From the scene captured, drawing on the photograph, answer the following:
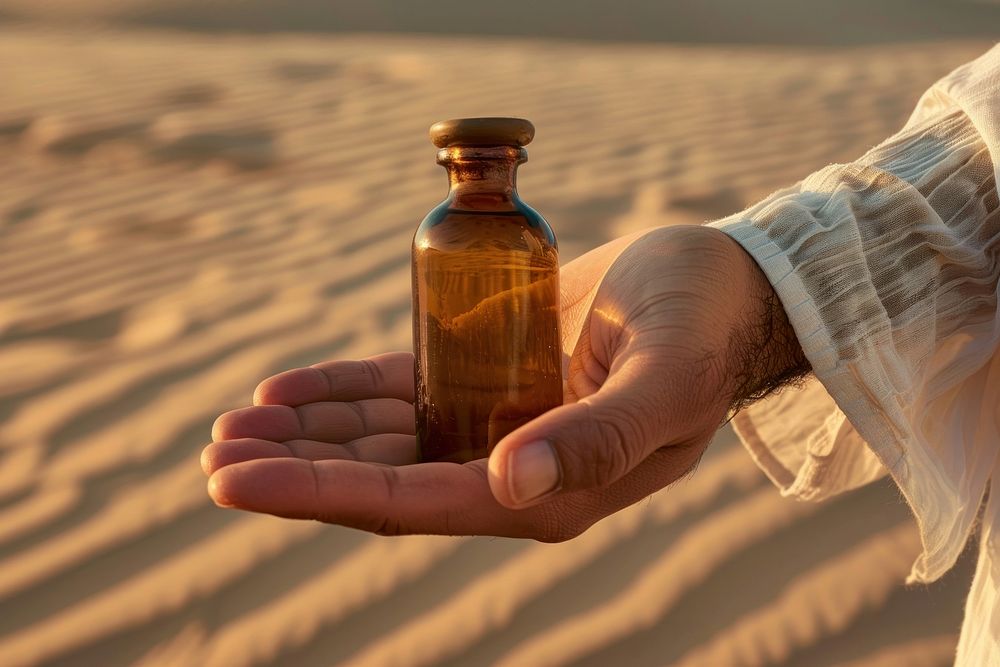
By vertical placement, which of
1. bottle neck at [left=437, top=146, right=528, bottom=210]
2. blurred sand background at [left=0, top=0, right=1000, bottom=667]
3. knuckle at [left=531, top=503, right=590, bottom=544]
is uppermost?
bottle neck at [left=437, top=146, right=528, bottom=210]

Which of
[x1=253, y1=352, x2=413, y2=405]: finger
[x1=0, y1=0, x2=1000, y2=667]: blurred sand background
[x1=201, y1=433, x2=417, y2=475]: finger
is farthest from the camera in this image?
[x1=0, y1=0, x2=1000, y2=667]: blurred sand background

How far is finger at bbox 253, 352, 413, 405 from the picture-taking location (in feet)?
5.44

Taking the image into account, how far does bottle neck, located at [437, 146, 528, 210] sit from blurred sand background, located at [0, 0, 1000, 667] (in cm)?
118

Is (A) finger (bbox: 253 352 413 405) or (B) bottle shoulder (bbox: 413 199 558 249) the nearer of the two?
(B) bottle shoulder (bbox: 413 199 558 249)

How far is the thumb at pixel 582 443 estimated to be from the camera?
3.86 ft

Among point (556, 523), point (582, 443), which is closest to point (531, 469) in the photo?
point (582, 443)

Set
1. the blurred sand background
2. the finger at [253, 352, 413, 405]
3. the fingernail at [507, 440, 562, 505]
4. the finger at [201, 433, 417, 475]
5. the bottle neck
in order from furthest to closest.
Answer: the blurred sand background
the finger at [253, 352, 413, 405]
the bottle neck
the finger at [201, 433, 417, 475]
the fingernail at [507, 440, 562, 505]

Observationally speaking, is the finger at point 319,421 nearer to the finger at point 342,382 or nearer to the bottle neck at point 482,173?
the finger at point 342,382

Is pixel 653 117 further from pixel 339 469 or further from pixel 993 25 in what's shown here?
pixel 993 25

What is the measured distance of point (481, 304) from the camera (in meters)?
1.52

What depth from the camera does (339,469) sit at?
124 centimetres

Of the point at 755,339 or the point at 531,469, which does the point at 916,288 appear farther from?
the point at 531,469

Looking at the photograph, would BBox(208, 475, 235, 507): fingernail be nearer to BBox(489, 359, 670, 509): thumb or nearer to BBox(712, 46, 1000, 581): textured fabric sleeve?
BBox(489, 359, 670, 509): thumb

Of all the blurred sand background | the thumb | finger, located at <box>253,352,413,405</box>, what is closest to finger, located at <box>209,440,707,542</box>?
the thumb
